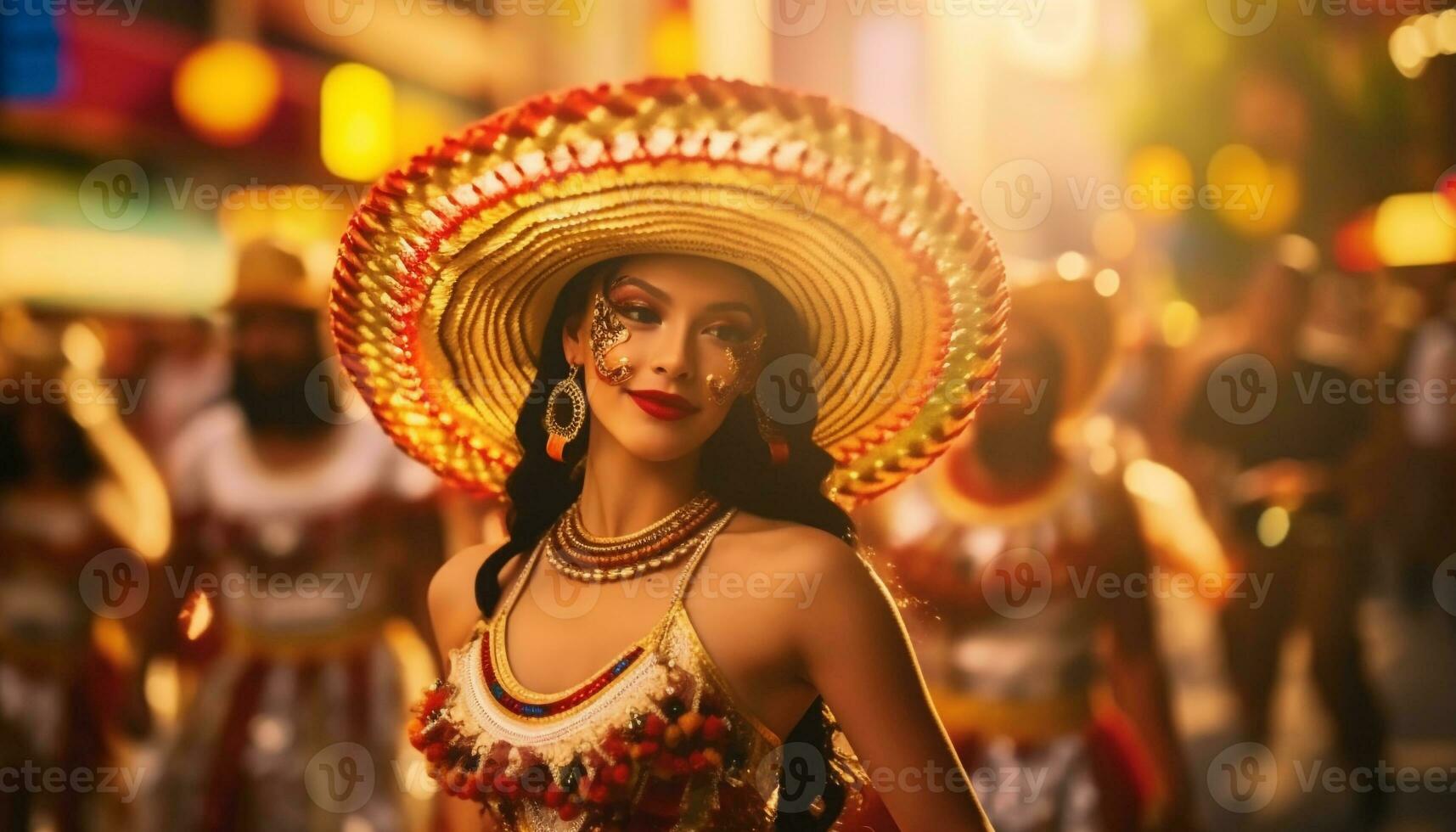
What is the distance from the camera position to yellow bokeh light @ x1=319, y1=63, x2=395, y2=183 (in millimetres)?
8531

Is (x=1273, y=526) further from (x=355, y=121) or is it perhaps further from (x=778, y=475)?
(x=355, y=121)

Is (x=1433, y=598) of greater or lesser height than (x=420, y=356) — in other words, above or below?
below

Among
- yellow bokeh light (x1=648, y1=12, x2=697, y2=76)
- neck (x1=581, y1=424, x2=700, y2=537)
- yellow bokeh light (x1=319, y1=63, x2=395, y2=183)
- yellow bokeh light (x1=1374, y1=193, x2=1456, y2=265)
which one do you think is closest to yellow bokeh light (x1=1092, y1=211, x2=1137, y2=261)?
yellow bokeh light (x1=1374, y1=193, x2=1456, y2=265)

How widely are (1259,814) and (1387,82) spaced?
10.5 m

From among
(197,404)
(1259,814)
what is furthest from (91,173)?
(1259,814)

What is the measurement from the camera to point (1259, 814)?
20.2 ft

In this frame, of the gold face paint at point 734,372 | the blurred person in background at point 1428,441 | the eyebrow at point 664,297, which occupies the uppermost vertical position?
the eyebrow at point 664,297

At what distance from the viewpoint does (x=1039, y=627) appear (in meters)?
4.19

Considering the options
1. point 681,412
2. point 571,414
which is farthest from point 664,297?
point 571,414

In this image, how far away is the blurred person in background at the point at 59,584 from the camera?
4.94 metres

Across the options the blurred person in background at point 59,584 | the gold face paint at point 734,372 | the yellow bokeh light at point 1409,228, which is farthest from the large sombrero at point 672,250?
the yellow bokeh light at point 1409,228

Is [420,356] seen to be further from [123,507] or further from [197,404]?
[197,404]

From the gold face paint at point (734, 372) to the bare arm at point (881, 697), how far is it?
0.24 m

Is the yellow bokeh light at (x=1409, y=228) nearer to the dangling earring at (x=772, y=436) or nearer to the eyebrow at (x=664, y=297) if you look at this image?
the dangling earring at (x=772, y=436)
